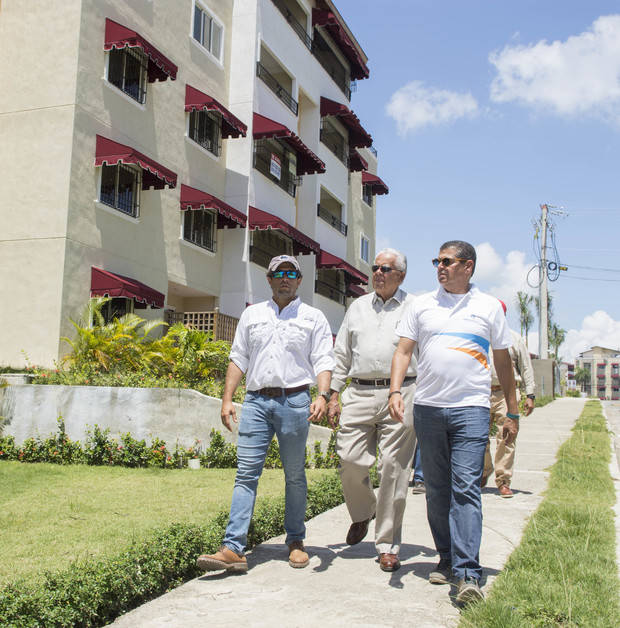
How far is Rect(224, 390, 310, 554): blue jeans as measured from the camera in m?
4.85

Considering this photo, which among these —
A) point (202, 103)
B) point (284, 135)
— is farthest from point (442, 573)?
point (284, 135)

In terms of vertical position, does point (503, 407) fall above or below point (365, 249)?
below

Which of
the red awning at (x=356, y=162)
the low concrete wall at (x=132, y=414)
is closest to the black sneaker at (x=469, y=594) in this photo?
the low concrete wall at (x=132, y=414)

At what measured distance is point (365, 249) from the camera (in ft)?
108

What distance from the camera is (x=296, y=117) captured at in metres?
23.7

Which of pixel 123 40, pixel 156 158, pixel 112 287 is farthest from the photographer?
pixel 156 158

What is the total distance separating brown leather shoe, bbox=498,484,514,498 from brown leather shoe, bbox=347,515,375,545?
277 cm

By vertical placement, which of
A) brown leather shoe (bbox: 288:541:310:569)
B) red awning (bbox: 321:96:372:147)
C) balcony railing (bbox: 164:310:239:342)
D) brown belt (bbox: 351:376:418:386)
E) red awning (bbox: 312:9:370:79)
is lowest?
brown leather shoe (bbox: 288:541:310:569)

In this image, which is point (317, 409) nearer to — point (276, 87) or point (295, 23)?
point (276, 87)

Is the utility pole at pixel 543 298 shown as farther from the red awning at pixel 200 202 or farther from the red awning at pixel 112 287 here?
the red awning at pixel 112 287

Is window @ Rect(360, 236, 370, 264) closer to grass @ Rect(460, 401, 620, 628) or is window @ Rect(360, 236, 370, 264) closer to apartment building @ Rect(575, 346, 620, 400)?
grass @ Rect(460, 401, 620, 628)

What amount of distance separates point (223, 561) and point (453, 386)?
1.82m

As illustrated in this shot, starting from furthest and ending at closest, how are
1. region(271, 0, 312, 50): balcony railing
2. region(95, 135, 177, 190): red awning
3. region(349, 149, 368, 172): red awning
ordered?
region(349, 149, 368, 172): red awning < region(271, 0, 312, 50): balcony railing < region(95, 135, 177, 190): red awning

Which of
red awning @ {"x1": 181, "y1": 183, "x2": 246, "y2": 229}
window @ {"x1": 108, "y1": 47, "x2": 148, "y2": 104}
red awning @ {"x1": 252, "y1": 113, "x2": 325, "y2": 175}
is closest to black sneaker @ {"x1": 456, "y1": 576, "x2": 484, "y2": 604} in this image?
window @ {"x1": 108, "y1": 47, "x2": 148, "y2": 104}
